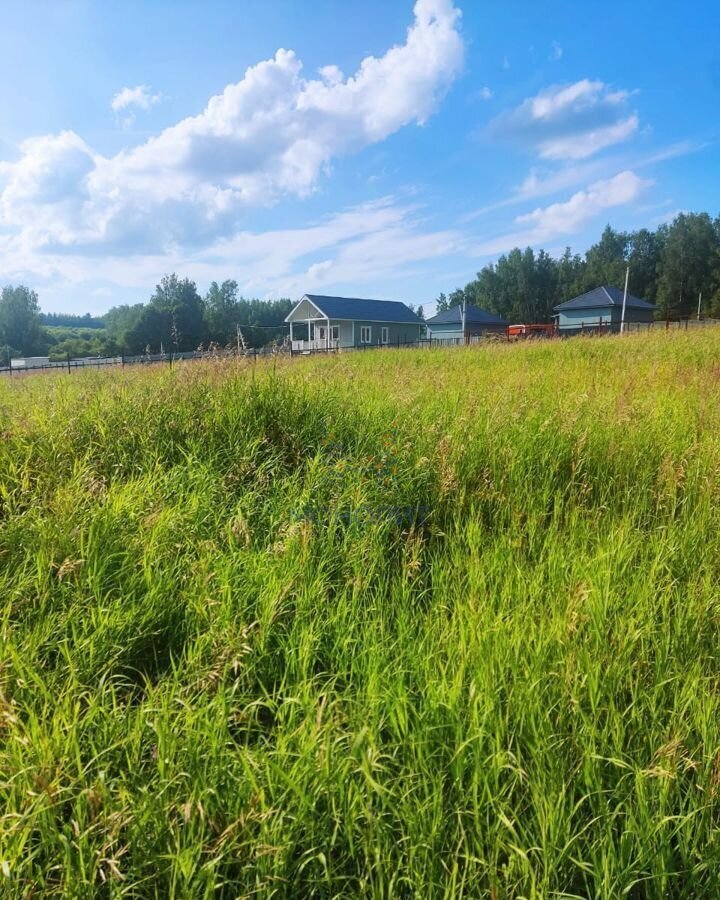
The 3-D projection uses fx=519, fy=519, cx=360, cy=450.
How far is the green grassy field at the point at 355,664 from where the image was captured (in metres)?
1.28

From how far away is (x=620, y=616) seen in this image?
2012 millimetres

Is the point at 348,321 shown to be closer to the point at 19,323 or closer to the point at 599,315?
the point at 599,315

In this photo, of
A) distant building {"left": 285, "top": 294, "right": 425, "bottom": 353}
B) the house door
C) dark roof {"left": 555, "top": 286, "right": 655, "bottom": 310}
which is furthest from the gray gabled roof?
the house door

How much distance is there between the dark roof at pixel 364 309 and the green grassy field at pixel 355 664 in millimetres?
40227

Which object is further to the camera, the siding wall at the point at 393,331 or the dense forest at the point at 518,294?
the dense forest at the point at 518,294

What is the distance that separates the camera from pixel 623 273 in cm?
8194

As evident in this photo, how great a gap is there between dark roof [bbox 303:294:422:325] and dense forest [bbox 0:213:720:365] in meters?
19.9

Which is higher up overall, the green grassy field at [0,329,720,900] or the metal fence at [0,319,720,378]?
the metal fence at [0,319,720,378]

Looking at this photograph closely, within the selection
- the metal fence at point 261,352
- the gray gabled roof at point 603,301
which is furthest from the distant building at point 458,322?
the metal fence at point 261,352

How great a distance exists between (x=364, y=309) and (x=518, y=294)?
174ft

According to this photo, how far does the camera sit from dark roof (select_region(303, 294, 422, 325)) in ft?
141

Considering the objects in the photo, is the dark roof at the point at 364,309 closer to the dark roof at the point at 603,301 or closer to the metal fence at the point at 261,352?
the metal fence at the point at 261,352

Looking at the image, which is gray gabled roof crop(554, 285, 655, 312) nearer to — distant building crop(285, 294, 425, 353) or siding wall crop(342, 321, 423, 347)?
siding wall crop(342, 321, 423, 347)

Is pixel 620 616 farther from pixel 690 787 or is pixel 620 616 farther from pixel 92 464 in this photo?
pixel 92 464
